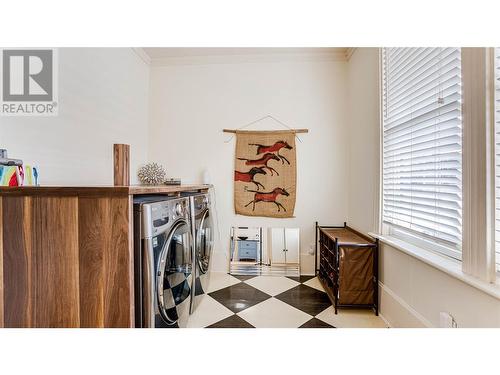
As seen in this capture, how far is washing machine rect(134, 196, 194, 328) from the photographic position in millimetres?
913

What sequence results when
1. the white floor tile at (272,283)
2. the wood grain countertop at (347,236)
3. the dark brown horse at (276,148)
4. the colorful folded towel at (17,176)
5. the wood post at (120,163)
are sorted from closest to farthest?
1. the colorful folded towel at (17,176)
2. the wood post at (120,163)
3. the wood grain countertop at (347,236)
4. the white floor tile at (272,283)
5. the dark brown horse at (276,148)

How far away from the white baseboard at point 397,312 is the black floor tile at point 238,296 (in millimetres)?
926

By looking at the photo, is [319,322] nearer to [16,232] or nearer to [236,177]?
[236,177]

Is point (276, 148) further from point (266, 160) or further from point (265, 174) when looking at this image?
point (265, 174)

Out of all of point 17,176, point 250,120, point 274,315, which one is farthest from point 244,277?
point 17,176

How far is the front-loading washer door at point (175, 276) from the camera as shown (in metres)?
1.01

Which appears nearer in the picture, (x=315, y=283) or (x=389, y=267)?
(x=389, y=267)

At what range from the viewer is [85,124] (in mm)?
1701

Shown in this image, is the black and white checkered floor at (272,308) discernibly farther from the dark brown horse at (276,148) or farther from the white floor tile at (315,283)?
the dark brown horse at (276,148)

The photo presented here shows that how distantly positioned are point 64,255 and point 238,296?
1.53 meters

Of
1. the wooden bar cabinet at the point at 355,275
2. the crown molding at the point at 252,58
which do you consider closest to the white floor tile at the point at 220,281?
the wooden bar cabinet at the point at 355,275

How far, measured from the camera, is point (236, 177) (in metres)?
2.55
